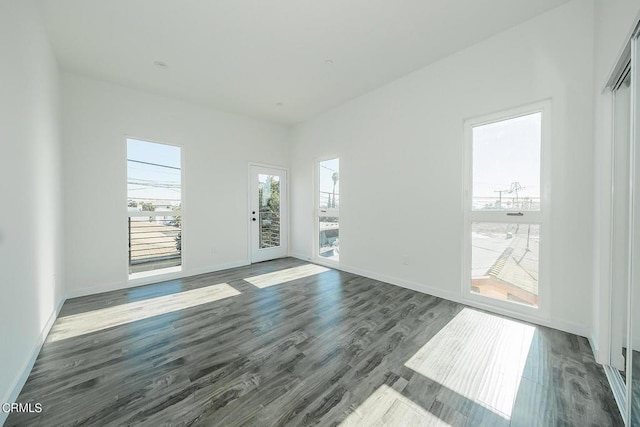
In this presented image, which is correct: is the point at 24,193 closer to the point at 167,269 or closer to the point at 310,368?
the point at 310,368

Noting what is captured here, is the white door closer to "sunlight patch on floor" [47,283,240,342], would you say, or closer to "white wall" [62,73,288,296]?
"white wall" [62,73,288,296]

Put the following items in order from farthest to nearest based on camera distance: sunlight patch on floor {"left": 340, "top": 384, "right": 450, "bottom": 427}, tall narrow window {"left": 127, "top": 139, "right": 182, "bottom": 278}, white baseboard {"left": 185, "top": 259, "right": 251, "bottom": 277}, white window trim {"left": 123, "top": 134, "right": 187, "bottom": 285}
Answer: white baseboard {"left": 185, "top": 259, "right": 251, "bottom": 277}
tall narrow window {"left": 127, "top": 139, "right": 182, "bottom": 278}
white window trim {"left": 123, "top": 134, "right": 187, "bottom": 285}
sunlight patch on floor {"left": 340, "top": 384, "right": 450, "bottom": 427}

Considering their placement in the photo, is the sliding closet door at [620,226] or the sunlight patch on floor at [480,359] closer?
the sunlight patch on floor at [480,359]

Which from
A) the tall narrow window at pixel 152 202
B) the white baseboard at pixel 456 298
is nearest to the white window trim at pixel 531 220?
the white baseboard at pixel 456 298

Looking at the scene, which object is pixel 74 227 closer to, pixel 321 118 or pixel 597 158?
pixel 321 118

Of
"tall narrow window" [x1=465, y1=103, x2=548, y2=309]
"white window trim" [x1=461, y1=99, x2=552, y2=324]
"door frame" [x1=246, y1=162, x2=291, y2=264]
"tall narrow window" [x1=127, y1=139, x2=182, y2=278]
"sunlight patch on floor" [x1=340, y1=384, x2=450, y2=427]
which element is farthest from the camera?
"door frame" [x1=246, y1=162, x2=291, y2=264]

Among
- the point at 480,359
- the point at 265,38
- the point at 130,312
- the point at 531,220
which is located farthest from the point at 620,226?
the point at 130,312

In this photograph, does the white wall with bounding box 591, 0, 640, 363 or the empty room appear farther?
the white wall with bounding box 591, 0, 640, 363

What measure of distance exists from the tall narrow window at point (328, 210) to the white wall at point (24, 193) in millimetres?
3711

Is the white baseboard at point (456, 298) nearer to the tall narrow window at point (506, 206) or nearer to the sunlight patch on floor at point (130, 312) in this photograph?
the tall narrow window at point (506, 206)

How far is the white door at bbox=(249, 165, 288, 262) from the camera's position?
514 cm

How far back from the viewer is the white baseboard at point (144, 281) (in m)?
3.33

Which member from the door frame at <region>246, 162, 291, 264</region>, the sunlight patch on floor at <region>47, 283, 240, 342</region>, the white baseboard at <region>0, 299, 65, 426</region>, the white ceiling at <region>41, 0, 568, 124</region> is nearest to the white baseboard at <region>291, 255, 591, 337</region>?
the door frame at <region>246, 162, 291, 264</region>

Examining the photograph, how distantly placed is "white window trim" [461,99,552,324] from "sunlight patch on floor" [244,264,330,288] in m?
2.38
